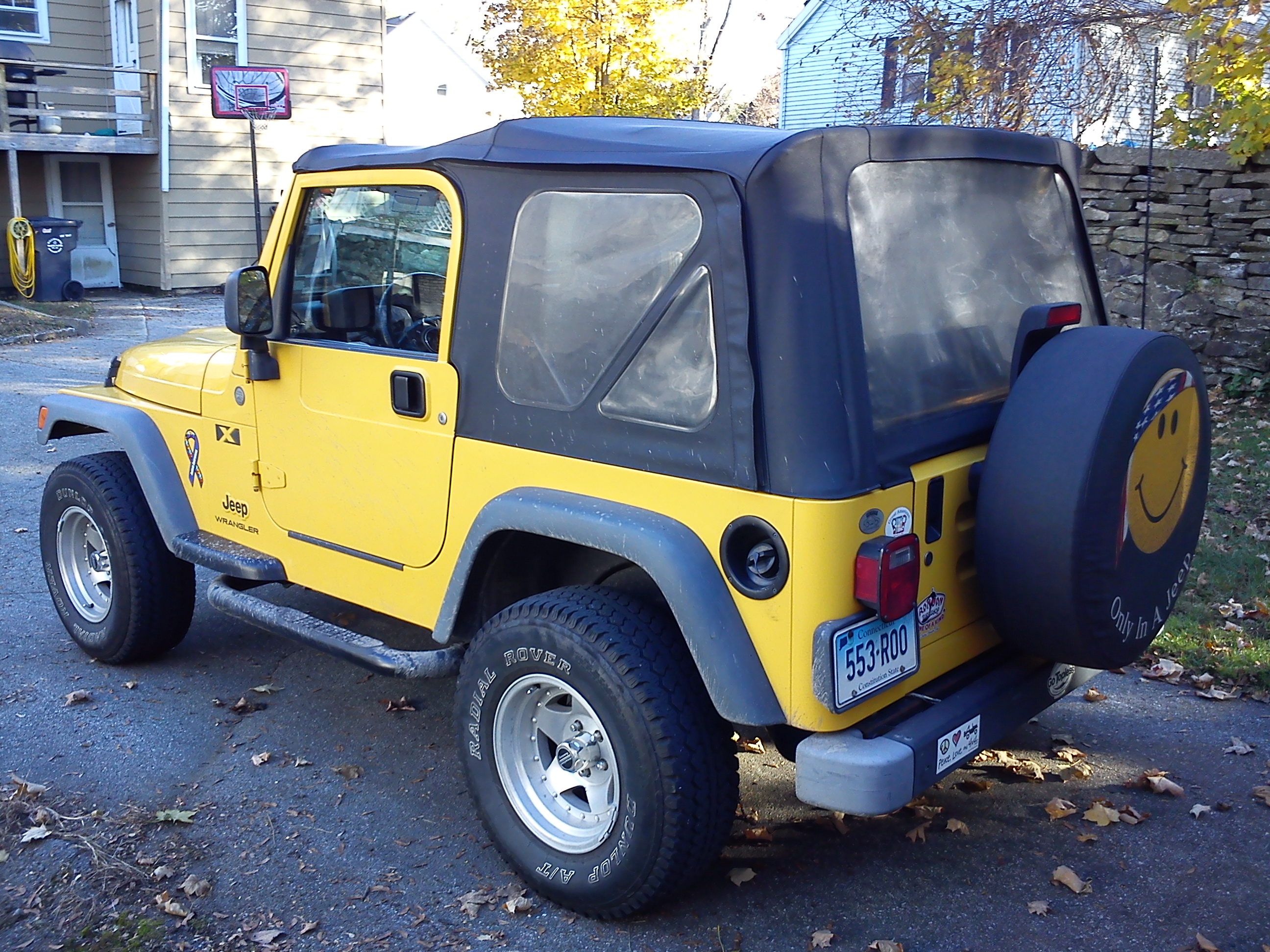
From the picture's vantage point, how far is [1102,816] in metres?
3.79

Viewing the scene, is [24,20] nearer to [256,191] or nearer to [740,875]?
[256,191]

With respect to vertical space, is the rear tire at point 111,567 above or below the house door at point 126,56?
below

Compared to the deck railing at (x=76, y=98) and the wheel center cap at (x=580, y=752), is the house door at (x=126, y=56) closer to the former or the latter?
the deck railing at (x=76, y=98)

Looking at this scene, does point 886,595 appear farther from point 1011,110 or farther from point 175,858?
point 1011,110

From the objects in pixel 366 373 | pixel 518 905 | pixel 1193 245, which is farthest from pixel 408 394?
pixel 1193 245

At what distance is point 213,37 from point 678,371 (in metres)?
17.4

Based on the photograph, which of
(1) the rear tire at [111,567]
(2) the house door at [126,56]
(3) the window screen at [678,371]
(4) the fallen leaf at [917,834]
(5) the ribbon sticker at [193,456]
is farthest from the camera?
(2) the house door at [126,56]

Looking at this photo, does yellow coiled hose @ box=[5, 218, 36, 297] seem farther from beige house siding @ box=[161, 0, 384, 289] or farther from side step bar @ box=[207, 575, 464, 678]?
side step bar @ box=[207, 575, 464, 678]

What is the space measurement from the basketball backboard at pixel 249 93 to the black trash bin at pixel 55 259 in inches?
164

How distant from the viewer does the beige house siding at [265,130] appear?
58.7 ft

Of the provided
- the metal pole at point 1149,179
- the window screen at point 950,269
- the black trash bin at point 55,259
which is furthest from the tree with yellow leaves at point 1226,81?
the black trash bin at point 55,259

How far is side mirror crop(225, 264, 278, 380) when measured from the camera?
3961mm

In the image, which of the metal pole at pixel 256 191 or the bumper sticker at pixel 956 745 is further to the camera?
the metal pole at pixel 256 191

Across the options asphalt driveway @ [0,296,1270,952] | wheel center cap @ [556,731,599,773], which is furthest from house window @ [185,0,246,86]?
wheel center cap @ [556,731,599,773]
